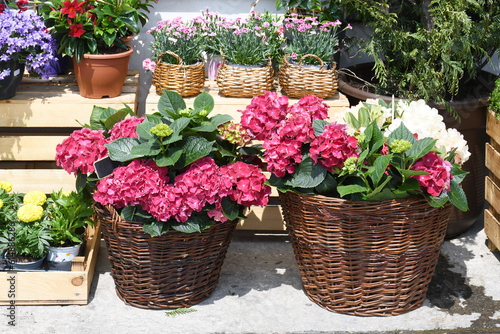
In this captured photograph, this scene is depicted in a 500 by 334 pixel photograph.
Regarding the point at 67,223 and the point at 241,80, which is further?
the point at 241,80

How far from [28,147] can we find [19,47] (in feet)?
1.81

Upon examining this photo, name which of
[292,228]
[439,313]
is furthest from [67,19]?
[439,313]

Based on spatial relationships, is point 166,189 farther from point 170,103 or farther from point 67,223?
point 67,223

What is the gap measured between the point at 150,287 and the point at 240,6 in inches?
80.6

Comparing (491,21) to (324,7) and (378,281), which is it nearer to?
(324,7)

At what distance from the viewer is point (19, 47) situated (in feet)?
11.3

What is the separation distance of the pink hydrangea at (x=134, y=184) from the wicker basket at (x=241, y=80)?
98cm

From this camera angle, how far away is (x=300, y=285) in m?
3.39

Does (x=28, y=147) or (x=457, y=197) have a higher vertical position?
(x=457, y=197)

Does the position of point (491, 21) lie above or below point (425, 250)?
above

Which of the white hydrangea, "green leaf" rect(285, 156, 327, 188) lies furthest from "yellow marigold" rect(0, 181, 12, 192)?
the white hydrangea

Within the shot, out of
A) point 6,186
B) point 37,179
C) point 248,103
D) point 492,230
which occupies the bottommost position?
point 492,230

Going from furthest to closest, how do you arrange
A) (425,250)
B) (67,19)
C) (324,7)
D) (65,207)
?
(324,7)
(67,19)
(65,207)
(425,250)

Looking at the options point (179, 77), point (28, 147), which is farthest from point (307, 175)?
point (28, 147)
